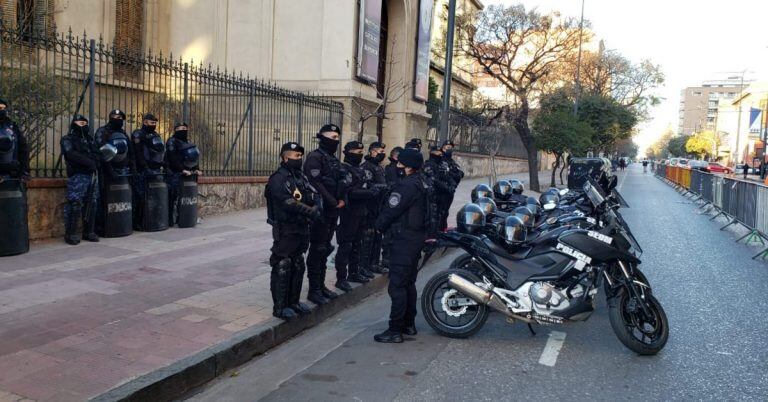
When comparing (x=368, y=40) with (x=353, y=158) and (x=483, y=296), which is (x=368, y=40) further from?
(x=483, y=296)

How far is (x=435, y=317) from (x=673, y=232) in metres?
10.5

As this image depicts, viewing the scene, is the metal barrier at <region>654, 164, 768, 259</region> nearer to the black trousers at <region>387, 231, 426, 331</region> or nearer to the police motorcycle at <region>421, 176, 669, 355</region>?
the police motorcycle at <region>421, 176, 669, 355</region>

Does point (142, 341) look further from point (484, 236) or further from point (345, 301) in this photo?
point (484, 236)

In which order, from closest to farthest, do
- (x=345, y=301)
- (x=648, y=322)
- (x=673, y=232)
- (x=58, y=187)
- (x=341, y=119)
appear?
(x=648, y=322) < (x=345, y=301) < (x=58, y=187) < (x=673, y=232) < (x=341, y=119)

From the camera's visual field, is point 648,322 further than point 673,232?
No

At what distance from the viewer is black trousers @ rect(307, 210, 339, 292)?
6328 mm

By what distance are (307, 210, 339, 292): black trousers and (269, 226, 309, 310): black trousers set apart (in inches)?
19.9

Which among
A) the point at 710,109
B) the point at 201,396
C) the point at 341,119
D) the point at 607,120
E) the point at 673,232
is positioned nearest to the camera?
the point at 201,396

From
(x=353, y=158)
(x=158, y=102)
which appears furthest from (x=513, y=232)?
(x=158, y=102)

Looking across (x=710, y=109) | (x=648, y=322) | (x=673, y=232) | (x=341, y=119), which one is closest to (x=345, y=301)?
(x=648, y=322)

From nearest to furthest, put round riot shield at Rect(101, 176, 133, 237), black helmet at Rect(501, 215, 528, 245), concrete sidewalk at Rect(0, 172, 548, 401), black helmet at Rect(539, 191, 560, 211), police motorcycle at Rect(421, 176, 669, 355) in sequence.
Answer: concrete sidewalk at Rect(0, 172, 548, 401)
police motorcycle at Rect(421, 176, 669, 355)
black helmet at Rect(501, 215, 528, 245)
black helmet at Rect(539, 191, 560, 211)
round riot shield at Rect(101, 176, 133, 237)

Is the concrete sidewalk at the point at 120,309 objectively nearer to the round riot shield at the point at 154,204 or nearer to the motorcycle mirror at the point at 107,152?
the round riot shield at the point at 154,204

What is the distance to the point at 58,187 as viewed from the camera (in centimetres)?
868

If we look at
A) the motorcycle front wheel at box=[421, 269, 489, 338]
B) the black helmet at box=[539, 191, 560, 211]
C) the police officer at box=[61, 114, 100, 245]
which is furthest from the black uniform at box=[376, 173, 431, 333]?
the police officer at box=[61, 114, 100, 245]
